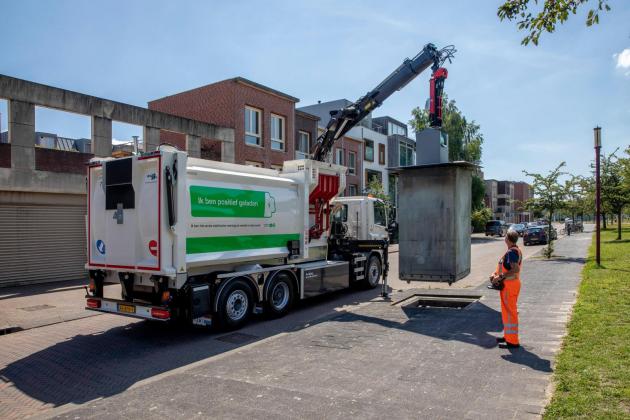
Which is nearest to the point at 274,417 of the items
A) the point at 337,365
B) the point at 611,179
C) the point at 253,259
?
the point at 337,365

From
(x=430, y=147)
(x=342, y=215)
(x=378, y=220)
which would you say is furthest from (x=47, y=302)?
(x=430, y=147)

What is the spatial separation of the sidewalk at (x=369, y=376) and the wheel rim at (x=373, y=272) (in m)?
4.28

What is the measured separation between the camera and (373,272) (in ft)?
42.3

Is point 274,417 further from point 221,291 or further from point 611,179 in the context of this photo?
point 611,179

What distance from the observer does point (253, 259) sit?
29.2ft

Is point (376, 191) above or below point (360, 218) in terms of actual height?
above

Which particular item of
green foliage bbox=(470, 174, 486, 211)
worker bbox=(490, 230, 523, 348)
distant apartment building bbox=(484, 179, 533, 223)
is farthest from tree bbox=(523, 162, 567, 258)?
distant apartment building bbox=(484, 179, 533, 223)

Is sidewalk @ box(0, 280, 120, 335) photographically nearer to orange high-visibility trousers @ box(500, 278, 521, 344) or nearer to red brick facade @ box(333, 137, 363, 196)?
orange high-visibility trousers @ box(500, 278, 521, 344)

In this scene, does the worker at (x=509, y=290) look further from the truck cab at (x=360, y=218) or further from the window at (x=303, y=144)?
the window at (x=303, y=144)

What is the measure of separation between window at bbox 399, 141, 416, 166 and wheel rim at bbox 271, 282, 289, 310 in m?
34.5

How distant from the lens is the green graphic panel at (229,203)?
25.5ft

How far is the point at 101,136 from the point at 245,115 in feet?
25.2

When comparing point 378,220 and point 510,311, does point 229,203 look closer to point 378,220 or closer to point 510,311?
point 510,311

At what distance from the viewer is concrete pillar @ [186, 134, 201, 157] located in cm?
1794
